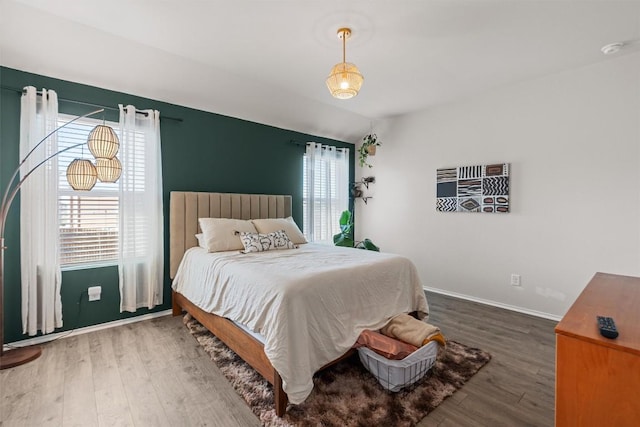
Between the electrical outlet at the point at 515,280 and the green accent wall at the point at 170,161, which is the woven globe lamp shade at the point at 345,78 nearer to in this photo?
the green accent wall at the point at 170,161

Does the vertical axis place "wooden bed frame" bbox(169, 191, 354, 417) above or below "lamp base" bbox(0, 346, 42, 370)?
above

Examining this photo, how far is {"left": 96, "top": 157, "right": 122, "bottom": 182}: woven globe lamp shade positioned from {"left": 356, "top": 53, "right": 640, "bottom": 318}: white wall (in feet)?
12.2

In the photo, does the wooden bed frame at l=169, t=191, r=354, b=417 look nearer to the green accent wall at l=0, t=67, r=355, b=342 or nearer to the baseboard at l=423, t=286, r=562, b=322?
the green accent wall at l=0, t=67, r=355, b=342

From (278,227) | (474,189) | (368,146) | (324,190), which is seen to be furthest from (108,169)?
(474,189)

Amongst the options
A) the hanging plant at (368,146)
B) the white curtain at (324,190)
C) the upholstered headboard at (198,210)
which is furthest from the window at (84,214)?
the hanging plant at (368,146)

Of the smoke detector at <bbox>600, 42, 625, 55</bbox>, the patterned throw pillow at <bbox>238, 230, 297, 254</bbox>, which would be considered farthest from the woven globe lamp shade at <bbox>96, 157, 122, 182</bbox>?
the smoke detector at <bbox>600, 42, 625, 55</bbox>

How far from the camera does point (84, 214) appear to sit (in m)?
2.84

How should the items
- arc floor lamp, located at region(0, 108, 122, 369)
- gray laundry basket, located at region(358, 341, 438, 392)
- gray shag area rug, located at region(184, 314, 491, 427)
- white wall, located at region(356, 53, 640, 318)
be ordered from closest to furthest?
gray shag area rug, located at region(184, 314, 491, 427) < gray laundry basket, located at region(358, 341, 438, 392) < arc floor lamp, located at region(0, 108, 122, 369) < white wall, located at region(356, 53, 640, 318)

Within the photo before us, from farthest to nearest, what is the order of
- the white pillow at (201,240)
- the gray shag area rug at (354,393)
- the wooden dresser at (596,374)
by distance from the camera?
the white pillow at (201,240), the gray shag area rug at (354,393), the wooden dresser at (596,374)

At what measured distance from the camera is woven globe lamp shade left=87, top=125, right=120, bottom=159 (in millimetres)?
2500

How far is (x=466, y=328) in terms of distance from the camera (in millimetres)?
2945

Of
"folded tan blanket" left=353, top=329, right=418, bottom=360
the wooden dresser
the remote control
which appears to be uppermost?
the remote control

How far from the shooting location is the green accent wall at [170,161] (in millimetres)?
2498

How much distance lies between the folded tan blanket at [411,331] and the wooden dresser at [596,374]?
99 centimetres
